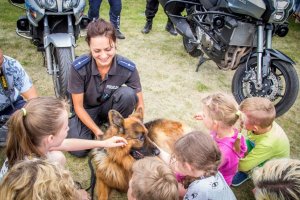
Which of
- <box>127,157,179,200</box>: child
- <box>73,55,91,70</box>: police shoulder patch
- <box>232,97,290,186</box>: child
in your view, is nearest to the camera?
<box>127,157,179,200</box>: child

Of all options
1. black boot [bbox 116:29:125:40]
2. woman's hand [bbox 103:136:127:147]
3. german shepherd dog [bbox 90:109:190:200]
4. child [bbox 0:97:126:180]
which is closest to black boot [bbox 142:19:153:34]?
black boot [bbox 116:29:125:40]

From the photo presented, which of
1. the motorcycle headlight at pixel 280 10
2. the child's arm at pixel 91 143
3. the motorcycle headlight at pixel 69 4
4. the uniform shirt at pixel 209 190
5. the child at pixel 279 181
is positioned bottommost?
the child's arm at pixel 91 143

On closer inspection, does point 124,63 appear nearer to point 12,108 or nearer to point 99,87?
point 99,87

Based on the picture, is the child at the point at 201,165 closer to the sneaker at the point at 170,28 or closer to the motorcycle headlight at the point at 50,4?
the motorcycle headlight at the point at 50,4

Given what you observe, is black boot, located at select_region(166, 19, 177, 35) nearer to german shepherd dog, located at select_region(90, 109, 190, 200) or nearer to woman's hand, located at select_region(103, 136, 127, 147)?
german shepherd dog, located at select_region(90, 109, 190, 200)

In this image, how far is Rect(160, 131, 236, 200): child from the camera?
2.06m

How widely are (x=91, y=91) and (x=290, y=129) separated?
236 centimetres

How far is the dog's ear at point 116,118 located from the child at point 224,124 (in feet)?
2.10

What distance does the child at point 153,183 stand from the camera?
6.00ft

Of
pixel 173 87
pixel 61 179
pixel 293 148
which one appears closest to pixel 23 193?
pixel 61 179

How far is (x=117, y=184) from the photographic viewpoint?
2.76m

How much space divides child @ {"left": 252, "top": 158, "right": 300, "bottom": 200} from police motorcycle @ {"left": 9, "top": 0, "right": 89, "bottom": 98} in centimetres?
233

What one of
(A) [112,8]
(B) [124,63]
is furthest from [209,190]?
(A) [112,8]

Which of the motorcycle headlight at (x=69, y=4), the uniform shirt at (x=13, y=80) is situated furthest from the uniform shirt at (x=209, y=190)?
the motorcycle headlight at (x=69, y=4)
